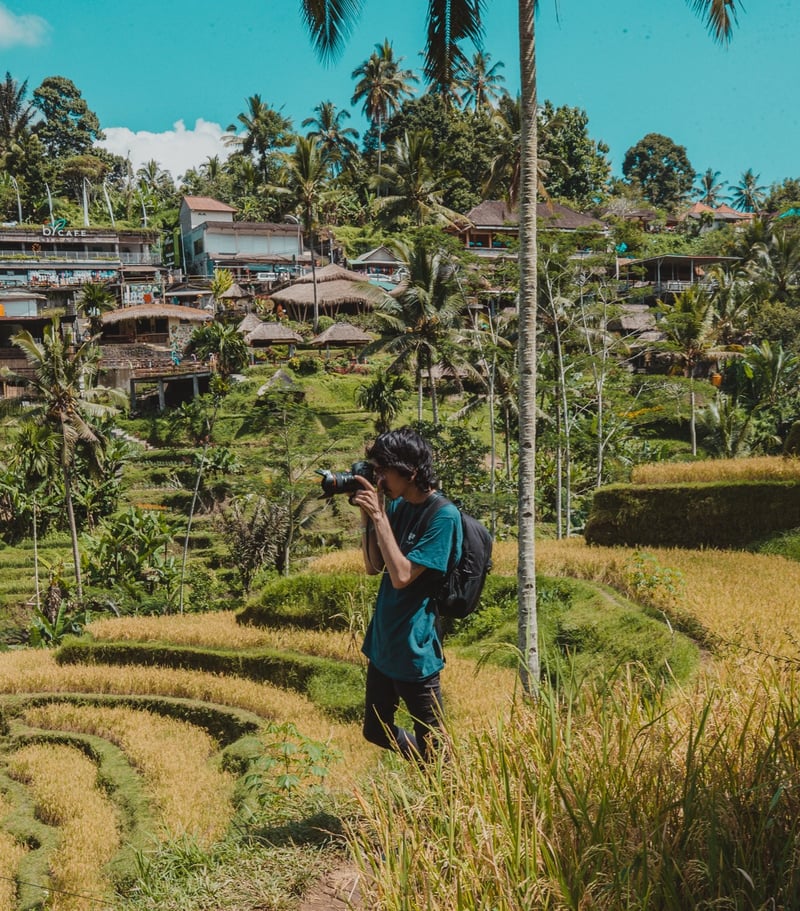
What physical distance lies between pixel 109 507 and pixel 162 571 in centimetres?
656

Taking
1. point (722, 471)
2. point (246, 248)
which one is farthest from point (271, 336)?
point (722, 471)

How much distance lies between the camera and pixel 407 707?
14.2ft

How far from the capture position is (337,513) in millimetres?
29703

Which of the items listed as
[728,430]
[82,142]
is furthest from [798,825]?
[82,142]

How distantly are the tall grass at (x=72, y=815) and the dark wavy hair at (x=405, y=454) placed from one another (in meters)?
3.32

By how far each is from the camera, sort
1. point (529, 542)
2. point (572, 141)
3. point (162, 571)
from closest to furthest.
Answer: point (529, 542), point (162, 571), point (572, 141)

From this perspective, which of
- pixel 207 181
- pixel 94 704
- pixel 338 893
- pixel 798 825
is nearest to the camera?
pixel 798 825

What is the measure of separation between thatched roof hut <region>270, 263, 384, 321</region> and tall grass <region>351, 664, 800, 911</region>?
4160 centimetres

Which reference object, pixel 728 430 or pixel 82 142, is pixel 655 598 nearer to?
pixel 728 430

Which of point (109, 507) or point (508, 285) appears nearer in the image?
point (508, 285)

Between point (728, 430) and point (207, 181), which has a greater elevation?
point (207, 181)

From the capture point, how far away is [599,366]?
2197 centimetres

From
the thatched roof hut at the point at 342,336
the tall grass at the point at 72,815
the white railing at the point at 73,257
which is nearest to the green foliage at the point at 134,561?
the tall grass at the point at 72,815

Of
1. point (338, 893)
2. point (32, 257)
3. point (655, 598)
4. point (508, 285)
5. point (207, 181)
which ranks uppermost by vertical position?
point (207, 181)
